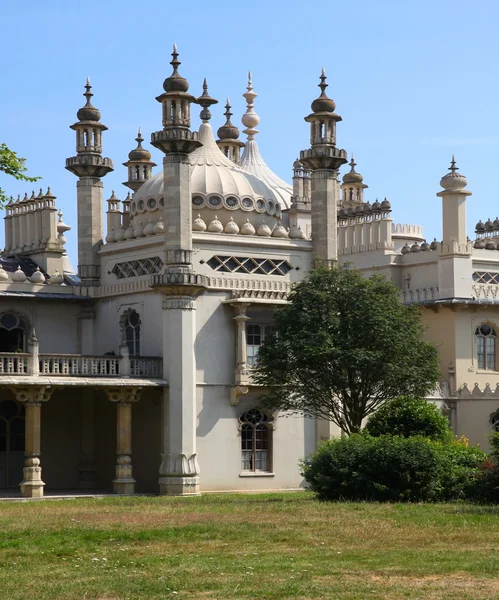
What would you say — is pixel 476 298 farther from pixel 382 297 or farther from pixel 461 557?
pixel 461 557

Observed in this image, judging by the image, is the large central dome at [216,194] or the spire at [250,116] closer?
the large central dome at [216,194]

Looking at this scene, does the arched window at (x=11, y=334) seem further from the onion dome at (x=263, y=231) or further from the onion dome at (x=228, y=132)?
the onion dome at (x=228, y=132)

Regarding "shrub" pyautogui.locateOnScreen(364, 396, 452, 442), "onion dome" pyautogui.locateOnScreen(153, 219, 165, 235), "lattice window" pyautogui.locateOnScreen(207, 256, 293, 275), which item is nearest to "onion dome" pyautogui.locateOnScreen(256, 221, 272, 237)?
"lattice window" pyautogui.locateOnScreen(207, 256, 293, 275)

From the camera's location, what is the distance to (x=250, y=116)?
208ft

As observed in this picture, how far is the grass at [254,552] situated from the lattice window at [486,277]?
70.8 ft

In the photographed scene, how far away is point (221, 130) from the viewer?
55.7m

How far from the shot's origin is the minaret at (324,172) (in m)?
46.7

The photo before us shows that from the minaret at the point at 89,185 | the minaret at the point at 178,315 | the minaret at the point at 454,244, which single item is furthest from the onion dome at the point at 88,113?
the minaret at the point at 454,244

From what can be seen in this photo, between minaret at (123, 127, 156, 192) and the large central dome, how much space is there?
6600 millimetres

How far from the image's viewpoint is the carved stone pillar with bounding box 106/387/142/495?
42.6 metres

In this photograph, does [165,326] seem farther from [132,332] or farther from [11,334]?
[11,334]

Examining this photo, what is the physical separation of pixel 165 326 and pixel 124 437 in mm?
3611

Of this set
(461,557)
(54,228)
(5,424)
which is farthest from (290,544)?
(54,228)

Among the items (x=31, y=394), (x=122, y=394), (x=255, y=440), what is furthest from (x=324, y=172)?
(x=31, y=394)
